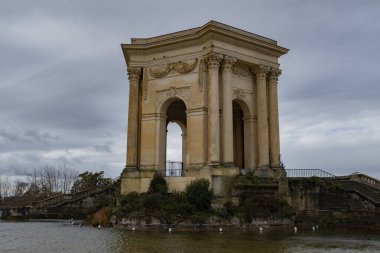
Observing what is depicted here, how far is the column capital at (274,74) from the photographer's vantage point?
108 feet

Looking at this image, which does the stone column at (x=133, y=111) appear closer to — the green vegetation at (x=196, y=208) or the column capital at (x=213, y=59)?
the green vegetation at (x=196, y=208)

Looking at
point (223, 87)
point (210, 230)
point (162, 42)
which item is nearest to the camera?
point (210, 230)

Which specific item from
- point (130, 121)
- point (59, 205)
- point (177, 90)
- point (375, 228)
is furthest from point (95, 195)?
point (375, 228)

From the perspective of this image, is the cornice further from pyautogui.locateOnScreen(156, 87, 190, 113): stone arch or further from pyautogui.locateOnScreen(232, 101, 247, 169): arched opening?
pyautogui.locateOnScreen(232, 101, 247, 169): arched opening

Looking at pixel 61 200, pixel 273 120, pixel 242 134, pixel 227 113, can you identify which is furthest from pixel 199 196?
pixel 61 200

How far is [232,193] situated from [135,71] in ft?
37.9

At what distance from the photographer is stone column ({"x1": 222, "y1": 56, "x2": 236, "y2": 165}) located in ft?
94.1

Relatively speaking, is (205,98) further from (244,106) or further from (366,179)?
(366,179)

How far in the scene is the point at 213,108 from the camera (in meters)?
28.5

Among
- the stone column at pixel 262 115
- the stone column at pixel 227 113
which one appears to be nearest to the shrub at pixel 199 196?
the stone column at pixel 227 113

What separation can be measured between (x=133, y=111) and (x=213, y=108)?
6.67 metres

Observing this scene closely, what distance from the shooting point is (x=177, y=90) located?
3078cm

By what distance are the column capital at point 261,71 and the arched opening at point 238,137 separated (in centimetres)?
332

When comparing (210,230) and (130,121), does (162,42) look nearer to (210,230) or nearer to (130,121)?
(130,121)
